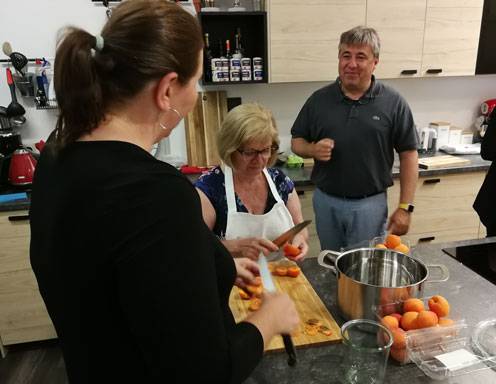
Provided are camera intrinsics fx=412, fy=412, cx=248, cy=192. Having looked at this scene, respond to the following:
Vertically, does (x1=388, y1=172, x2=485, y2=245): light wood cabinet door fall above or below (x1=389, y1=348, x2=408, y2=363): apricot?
below

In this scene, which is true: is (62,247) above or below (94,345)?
above

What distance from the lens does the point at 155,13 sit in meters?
0.62

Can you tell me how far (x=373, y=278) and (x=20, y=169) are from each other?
6.49 ft

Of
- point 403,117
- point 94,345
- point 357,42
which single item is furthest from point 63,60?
point 403,117

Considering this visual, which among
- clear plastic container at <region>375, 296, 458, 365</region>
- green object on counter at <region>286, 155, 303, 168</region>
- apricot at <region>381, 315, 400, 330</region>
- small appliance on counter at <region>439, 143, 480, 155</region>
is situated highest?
apricot at <region>381, 315, 400, 330</region>

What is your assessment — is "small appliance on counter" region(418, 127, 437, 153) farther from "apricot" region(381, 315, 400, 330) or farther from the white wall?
"apricot" region(381, 315, 400, 330)

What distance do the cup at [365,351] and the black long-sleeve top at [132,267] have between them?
31 centimetres

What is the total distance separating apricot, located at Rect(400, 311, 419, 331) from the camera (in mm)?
894

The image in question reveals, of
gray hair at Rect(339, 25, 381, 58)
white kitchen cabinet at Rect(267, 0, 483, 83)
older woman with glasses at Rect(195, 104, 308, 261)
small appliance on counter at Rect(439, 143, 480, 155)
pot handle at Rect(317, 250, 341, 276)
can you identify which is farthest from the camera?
small appliance on counter at Rect(439, 143, 480, 155)

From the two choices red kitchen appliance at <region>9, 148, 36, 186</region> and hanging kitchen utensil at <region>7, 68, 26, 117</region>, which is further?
hanging kitchen utensil at <region>7, 68, 26, 117</region>

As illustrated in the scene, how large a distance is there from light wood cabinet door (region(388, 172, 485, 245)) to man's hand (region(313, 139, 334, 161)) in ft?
2.42

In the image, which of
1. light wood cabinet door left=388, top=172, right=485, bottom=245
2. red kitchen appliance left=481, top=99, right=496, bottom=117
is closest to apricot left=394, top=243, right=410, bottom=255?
light wood cabinet door left=388, top=172, right=485, bottom=245

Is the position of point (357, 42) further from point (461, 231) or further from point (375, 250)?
point (461, 231)

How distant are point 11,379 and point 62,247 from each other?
2033mm
